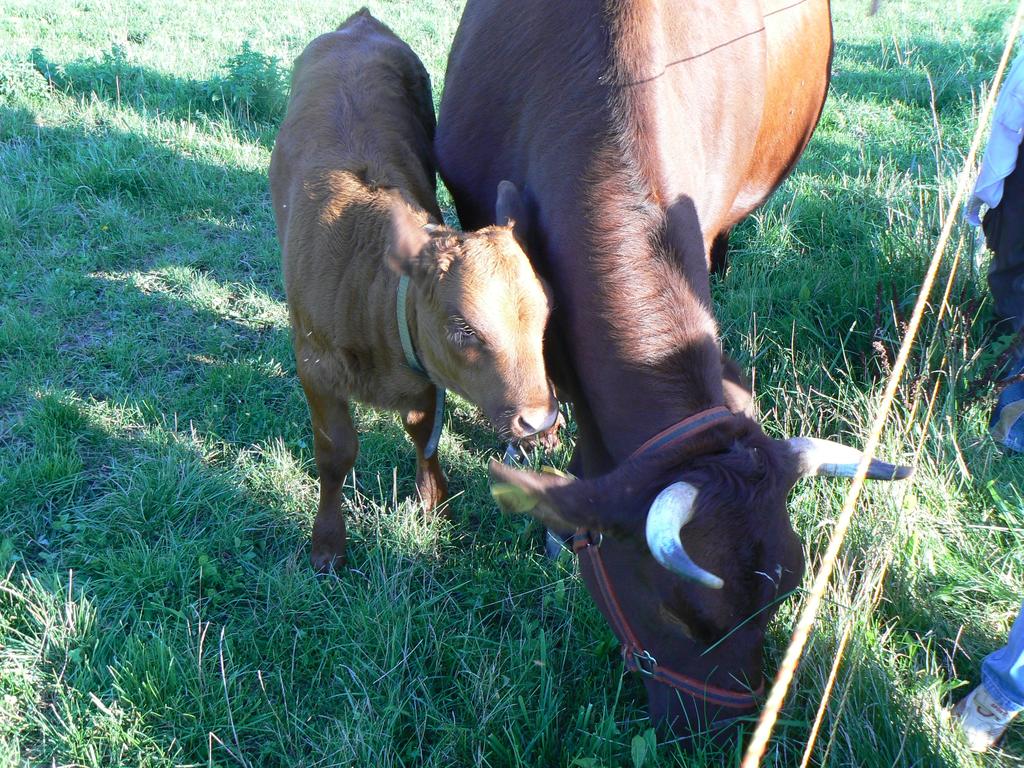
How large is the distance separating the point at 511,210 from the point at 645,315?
678mm

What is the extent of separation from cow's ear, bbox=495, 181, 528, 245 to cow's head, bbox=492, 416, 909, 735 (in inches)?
40.0

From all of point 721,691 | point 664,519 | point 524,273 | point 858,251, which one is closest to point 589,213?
point 524,273

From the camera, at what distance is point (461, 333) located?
8.52ft

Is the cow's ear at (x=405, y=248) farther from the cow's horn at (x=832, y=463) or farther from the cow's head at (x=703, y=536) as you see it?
the cow's horn at (x=832, y=463)

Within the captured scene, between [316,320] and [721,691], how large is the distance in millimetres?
1968

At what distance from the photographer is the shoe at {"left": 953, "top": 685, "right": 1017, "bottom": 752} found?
7.72 feet

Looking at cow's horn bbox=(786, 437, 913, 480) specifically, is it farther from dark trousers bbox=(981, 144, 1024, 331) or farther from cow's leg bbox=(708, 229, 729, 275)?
cow's leg bbox=(708, 229, 729, 275)

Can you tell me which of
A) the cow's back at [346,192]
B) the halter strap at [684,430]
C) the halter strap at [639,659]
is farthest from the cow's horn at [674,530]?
the cow's back at [346,192]

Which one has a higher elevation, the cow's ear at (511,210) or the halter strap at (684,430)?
the cow's ear at (511,210)

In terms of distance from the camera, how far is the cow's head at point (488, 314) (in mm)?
2529

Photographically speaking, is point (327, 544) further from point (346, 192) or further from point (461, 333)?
point (346, 192)

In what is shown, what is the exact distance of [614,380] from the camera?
8.02 ft

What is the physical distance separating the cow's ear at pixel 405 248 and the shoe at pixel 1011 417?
2449 millimetres

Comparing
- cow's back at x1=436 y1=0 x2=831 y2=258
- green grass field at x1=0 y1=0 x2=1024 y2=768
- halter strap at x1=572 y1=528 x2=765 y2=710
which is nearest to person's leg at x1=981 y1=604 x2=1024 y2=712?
green grass field at x1=0 y1=0 x2=1024 y2=768
